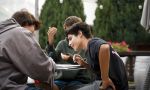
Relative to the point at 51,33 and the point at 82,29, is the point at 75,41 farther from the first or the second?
the point at 51,33

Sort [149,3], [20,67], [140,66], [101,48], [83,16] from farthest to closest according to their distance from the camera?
[83,16], [149,3], [140,66], [101,48], [20,67]

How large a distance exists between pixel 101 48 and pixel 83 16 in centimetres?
1192

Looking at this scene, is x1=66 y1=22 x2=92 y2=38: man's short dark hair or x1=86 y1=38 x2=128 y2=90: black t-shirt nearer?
x1=86 y1=38 x2=128 y2=90: black t-shirt

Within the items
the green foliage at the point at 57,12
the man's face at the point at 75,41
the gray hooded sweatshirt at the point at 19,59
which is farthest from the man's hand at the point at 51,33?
the green foliage at the point at 57,12

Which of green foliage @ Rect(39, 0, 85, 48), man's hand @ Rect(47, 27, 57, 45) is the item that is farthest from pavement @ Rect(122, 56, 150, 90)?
green foliage @ Rect(39, 0, 85, 48)

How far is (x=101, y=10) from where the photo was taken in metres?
16.3

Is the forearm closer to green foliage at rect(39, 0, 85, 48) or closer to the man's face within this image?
the man's face

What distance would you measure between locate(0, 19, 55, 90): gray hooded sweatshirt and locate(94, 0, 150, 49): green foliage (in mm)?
12999

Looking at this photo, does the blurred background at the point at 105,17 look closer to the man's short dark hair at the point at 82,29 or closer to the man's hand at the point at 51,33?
the man's hand at the point at 51,33

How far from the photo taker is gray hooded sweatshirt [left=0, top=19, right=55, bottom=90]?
296 cm

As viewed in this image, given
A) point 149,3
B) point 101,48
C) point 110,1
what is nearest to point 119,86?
point 101,48

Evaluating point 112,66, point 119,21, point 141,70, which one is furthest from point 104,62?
point 119,21

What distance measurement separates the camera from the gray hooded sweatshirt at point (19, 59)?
2.96 metres

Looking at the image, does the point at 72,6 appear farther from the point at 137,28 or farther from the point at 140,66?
the point at 140,66
